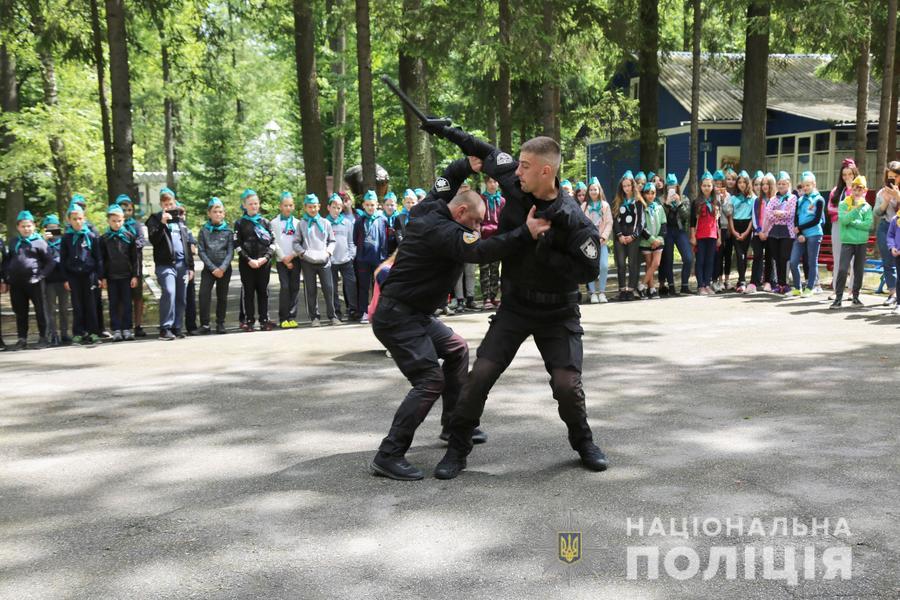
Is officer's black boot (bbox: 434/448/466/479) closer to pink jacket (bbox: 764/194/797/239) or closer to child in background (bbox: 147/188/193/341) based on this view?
child in background (bbox: 147/188/193/341)

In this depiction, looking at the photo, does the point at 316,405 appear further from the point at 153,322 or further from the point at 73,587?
the point at 153,322

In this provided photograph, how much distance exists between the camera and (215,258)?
42.0 ft

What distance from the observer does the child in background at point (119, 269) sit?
1246 centimetres

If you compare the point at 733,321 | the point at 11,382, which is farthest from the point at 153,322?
the point at 733,321

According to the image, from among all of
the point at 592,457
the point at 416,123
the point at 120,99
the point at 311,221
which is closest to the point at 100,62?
the point at 120,99

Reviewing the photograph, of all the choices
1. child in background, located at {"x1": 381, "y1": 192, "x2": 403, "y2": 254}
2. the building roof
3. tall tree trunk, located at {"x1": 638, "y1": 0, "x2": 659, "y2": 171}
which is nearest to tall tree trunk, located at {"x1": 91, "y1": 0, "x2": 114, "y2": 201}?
child in background, located at {"x1": 381, "y1": 192, "x2": 403, "y2": 254}

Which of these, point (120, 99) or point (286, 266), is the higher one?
point (120, 99)

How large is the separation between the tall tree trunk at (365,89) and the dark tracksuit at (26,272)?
5.04 meters

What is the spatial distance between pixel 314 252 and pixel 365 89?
10.00ft

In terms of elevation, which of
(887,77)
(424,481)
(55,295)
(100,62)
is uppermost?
(100,62)

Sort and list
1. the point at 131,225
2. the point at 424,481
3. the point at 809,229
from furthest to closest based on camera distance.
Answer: the point at 809,229 → the point at 131,225 → the point at 424,481

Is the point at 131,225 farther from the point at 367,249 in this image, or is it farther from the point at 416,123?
the point at 416,123

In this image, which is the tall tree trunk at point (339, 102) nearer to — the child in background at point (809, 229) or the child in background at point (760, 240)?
the child in background at point (760, 240)

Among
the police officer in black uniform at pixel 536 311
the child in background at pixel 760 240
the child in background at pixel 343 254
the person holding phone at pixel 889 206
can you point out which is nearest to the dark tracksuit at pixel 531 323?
the police officer in black uniform at pixel 536 311
